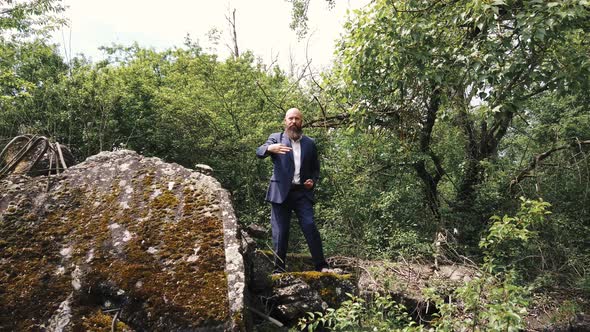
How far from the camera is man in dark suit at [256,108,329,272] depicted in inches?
158

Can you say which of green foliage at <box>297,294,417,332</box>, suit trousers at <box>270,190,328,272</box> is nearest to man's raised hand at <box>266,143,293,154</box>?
suit trousers at <box>270,190,328,272</box>

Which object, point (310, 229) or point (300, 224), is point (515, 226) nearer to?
point (310, 229)

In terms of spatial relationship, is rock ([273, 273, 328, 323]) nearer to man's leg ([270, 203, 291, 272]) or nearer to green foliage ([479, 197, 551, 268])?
man's leg ([270, 203, 291, 272])

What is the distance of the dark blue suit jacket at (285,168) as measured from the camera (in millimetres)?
4066

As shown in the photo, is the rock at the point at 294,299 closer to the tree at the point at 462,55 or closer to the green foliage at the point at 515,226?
the green foliage at the point at 515,226

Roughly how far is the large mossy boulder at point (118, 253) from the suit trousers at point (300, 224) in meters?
1.22

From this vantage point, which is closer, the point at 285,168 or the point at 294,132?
the point at 285,168

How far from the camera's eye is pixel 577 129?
804 centimetres

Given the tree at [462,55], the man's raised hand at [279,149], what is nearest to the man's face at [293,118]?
the man's raised hand at [279,149]

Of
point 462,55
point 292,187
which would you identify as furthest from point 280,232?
point 462,55

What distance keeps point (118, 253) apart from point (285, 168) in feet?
6.30

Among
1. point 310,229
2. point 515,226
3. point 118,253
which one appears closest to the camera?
point 118,253

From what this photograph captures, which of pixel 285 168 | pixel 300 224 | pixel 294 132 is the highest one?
pixel 294 132

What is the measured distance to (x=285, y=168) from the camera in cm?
410
